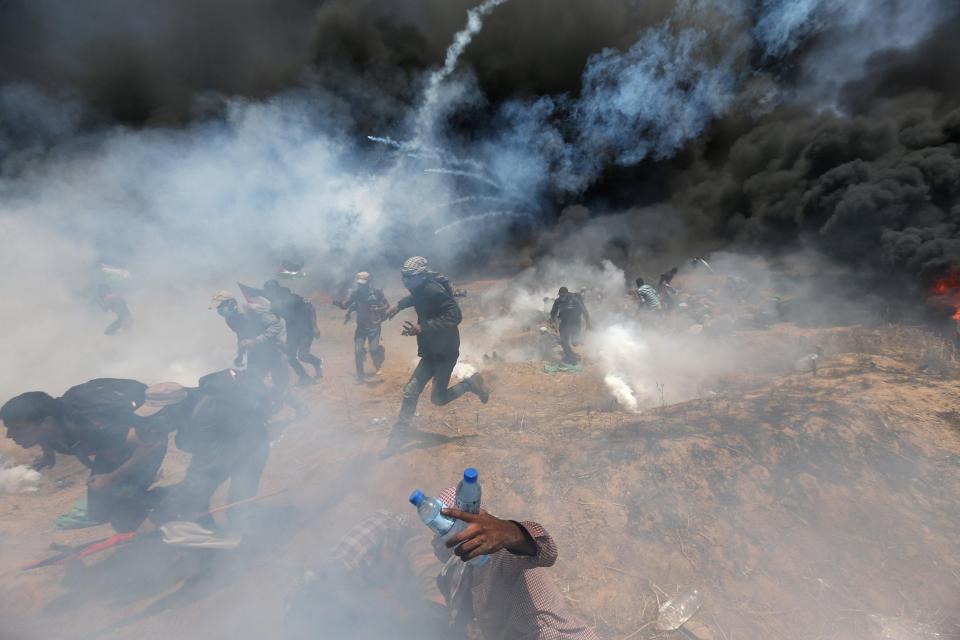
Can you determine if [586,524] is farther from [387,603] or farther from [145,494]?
[145,494]

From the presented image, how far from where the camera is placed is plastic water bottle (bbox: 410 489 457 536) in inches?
73.9

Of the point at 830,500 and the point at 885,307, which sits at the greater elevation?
the point at 885,307

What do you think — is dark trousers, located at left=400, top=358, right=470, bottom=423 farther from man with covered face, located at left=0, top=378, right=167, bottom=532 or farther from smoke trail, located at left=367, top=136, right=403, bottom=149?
smoke trail, located at left=367, top=136, right=403, bottom=149

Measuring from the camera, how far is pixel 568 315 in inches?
331

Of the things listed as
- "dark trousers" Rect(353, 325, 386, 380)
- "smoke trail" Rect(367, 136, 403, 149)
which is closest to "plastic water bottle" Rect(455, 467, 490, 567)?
"dark trousers" Rect(353, 325, 386, 380)

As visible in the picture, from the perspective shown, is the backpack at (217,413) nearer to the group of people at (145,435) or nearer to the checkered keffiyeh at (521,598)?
the group of people at (145,435)

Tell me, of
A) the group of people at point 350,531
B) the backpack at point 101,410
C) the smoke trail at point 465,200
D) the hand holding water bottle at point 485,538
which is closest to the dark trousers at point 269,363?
the group of people at point 350,531

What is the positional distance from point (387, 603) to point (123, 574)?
2.66 metres

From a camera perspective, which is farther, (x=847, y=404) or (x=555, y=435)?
(x=555, y=435)

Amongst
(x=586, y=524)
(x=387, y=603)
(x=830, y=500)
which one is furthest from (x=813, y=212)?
(x=387, y=603)

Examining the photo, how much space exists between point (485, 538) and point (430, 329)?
11.0ft

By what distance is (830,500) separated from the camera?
3.53 metres

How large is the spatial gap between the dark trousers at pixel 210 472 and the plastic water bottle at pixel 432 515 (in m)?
2.68

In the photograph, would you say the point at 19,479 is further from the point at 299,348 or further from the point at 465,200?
the point at 465,200
